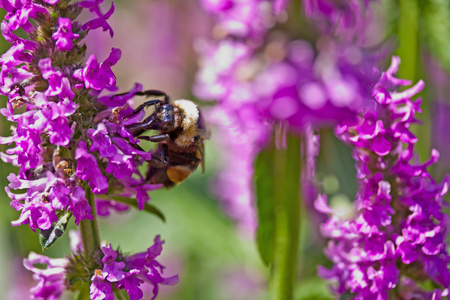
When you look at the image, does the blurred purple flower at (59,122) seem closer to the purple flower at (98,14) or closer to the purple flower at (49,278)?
the purple flower at (98,14)

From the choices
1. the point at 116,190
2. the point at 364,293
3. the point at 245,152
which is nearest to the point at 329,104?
the point at 364,293

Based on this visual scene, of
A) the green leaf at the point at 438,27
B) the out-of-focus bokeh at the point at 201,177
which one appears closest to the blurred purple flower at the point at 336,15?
the out-of-focus bokeh at the point at 201,177

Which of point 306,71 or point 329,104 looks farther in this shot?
point 306,71

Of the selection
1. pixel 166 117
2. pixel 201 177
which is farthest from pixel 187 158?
pixel 201 177

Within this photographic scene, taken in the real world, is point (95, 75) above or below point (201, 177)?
above

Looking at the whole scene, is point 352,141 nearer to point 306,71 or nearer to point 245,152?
point 306,71

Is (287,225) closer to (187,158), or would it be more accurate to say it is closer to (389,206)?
(389,206)
